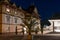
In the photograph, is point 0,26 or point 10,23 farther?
point 10,23

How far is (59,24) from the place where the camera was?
43062 mm

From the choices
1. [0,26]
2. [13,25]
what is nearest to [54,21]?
[13,25]

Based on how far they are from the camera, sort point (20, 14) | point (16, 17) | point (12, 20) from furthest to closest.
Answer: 1. point (20, 14)
2. point (16, 17)
3. point (12, 20)

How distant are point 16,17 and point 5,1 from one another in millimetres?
8666

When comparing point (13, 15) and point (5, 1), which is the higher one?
point (5, 1)

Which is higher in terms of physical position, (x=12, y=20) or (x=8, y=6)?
(x=8, y=6)

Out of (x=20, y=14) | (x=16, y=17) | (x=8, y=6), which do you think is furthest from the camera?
(x=20, y=14)

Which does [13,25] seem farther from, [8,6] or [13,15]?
[8,6]

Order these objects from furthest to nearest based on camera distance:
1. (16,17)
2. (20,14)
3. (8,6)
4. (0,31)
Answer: (20,14) < (16,17) < (8,6) < (0,31)

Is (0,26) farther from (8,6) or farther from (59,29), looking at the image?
(59,29)

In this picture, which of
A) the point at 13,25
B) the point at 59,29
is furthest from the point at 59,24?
the point at 13,25

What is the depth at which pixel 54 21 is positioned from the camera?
42.8 metres

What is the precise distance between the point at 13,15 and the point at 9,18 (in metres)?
2.88

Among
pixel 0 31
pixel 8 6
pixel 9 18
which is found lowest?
pixel 0 31
